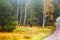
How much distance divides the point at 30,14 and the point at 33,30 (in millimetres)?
223

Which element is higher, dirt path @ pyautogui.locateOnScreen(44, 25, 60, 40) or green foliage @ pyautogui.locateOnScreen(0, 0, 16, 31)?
green foliage @ pyautogui.locateOnScreen(0, 0, 16, 31)

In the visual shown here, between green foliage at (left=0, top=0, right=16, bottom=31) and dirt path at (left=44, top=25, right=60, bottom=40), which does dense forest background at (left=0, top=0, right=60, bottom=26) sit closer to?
green foliage at (left=0, top=0, right=16, bottom=31)

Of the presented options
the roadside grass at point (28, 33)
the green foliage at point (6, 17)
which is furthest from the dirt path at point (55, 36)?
the green foliage at point (6, 17)

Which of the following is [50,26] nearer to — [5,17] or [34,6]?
[34,6]

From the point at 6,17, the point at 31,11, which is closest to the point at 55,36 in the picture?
the point at 31,11

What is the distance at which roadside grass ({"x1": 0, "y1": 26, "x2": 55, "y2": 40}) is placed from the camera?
3252 mm

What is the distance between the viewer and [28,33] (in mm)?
3277

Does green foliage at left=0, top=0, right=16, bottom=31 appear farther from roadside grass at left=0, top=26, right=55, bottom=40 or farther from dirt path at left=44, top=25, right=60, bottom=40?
dirt path at left=44, top=25, right=60, bottom=40

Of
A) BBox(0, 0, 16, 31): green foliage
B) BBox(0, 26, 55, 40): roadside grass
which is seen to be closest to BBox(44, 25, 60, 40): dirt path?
BBox(0, 26, 55, 40): roadside grass

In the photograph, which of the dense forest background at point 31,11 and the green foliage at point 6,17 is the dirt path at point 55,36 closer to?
the dense forest background at point 31,11

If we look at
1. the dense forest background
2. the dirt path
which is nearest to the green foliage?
the dense forest background

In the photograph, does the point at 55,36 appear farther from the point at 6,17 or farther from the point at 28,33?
the point at 6,17

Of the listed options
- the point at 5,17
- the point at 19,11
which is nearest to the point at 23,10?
the point at 19,11

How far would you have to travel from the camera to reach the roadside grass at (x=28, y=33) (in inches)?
128
